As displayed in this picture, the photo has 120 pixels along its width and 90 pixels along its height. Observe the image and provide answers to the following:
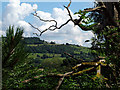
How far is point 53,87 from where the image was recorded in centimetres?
611

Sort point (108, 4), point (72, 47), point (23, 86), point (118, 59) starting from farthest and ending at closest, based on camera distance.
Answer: point (72, 47) < point (108, 4) < point (23, 86) < point (118, 59)

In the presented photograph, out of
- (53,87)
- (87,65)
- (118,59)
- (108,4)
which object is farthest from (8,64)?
(108,4)

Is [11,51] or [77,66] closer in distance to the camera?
[11,51]

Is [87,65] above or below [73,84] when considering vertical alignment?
above

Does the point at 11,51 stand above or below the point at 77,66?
above

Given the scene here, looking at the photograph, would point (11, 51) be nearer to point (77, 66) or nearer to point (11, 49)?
point (11, 49)

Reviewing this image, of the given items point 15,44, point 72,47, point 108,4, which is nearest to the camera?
point 15,44

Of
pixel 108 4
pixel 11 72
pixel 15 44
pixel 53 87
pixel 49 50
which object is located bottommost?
pixel 49 50

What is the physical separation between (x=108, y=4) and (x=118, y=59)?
524cm

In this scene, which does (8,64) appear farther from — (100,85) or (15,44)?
(100,85)

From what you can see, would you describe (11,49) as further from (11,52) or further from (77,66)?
(77,66)

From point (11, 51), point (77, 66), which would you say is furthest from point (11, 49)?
point (77, 66)

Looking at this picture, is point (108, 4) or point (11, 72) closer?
point (11, 72)

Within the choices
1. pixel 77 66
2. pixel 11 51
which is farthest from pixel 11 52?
pixel 77 66
